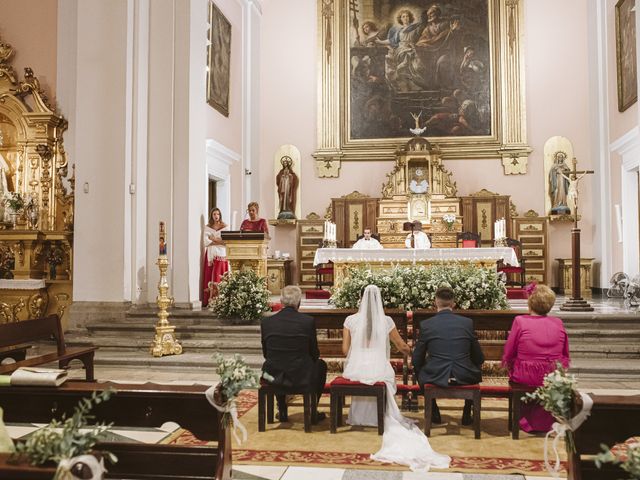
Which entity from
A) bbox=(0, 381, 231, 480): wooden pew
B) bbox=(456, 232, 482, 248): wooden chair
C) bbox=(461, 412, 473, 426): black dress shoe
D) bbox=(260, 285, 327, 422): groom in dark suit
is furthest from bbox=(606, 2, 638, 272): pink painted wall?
bbox=(0, 381, 231, 480): wooden pew

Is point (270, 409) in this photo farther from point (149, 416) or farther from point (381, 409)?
point (149, 416)

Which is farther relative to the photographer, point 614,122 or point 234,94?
point 234,94

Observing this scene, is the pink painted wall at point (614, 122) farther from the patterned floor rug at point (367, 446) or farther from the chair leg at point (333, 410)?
the chair leg at point (333, 410)

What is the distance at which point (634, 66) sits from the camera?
14.3 metres

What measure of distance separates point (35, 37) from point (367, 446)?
10.8m

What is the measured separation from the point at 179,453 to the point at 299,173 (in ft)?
49.7

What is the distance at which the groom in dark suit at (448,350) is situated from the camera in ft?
17.6

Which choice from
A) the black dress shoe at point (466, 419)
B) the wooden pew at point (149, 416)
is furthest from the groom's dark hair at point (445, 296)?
the wooden pew at point (149, 416)

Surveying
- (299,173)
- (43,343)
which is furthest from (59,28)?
(299,173)

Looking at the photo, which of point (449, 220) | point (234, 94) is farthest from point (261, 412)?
point (234, 94)

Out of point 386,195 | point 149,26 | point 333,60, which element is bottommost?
point 386,195

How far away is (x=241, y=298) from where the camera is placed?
10172 mm

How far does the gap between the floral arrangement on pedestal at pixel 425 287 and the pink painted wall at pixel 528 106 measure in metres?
9.09

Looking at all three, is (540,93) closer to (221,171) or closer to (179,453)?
(221,171)
